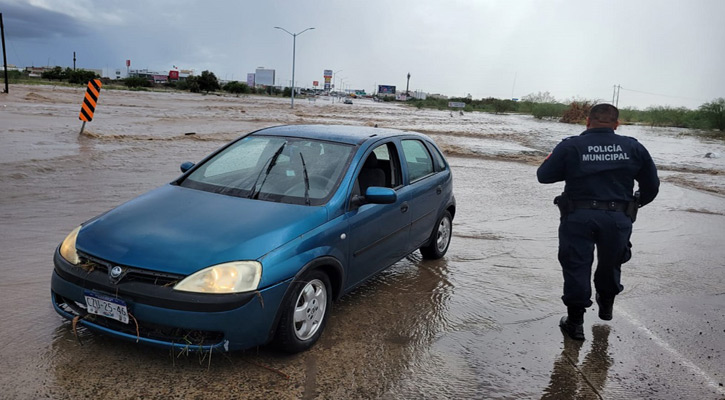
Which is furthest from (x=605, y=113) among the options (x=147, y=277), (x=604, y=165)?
(x=147, y=277)

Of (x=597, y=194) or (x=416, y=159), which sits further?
(x=416, y=159)

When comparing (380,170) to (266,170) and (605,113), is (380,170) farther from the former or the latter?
(605,113)

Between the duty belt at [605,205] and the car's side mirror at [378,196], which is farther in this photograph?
the car's side mirror at [378,196]

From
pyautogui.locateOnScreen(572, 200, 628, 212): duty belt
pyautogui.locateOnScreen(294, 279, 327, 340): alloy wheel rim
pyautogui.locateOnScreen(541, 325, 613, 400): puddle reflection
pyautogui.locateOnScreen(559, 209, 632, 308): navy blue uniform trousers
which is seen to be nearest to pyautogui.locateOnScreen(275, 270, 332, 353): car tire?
pyautogui.locateOnScreen(294, 279, 327, 340): alloy wheel rim

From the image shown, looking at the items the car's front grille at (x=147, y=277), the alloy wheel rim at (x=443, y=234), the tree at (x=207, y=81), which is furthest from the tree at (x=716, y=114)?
the tree at (x=207, y=81)

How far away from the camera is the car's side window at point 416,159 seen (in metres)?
5.50

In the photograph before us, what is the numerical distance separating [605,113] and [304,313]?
2703 millimetres

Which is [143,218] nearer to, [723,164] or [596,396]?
[596,396]

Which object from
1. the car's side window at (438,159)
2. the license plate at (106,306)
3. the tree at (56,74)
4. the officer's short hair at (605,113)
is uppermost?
the tree at (56,74)

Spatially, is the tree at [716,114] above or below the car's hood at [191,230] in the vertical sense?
above

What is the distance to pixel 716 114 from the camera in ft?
140

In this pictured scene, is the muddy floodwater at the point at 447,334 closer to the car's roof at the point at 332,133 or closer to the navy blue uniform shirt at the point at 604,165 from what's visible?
the navy blue uniform shirt at the point at 604,165

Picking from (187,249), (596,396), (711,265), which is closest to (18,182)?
(187,249)

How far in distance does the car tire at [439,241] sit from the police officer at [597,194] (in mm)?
1923
